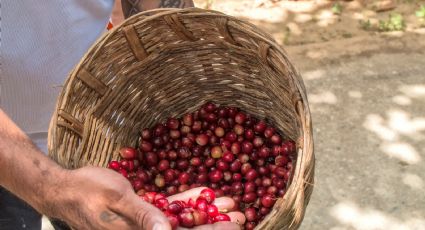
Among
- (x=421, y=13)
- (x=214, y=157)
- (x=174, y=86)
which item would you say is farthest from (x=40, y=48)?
(x=421, y=13)

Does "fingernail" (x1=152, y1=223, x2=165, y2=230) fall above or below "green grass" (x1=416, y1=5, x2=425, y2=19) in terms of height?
above

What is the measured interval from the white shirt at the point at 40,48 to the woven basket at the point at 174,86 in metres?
0.10

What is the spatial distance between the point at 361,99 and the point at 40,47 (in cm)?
225

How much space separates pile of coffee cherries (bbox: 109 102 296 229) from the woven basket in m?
0.06

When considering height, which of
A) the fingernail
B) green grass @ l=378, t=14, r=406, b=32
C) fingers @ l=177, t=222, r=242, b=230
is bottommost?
green grass @ l=378, t=14, r=406, b=32

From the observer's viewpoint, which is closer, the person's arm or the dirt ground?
the person's arm

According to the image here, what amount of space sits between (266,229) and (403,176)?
5.91 feet

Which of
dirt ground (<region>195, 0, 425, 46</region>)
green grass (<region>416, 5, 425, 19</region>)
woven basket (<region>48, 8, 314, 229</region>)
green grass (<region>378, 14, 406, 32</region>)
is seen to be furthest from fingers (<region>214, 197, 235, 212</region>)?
green grass (<region>416, 5, 425, 19</region>)

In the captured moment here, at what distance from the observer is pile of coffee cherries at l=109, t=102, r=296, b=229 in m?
2.17

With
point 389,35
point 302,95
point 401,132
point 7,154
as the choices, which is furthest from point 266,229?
point 389,35

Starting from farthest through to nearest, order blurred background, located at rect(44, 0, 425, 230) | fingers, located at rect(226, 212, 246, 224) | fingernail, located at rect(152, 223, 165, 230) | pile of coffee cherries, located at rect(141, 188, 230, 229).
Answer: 1. blurred background, located at rect(44, 0, 425, 230)
2. fingers, located at rect(226, 212, 246, 224)
3. pile of coffee cherries, located at rect(141, 188, 230, 229)
4. fingernail, located at rect(152, 223, 165, 230)

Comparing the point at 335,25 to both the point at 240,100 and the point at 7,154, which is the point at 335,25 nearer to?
the point at 240,100

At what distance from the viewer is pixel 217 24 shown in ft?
6.49

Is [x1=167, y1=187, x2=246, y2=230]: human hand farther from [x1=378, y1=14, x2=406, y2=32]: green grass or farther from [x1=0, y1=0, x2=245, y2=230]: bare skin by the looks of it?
[x1=378, y1=14, x2=406, y2=32]: green grass
